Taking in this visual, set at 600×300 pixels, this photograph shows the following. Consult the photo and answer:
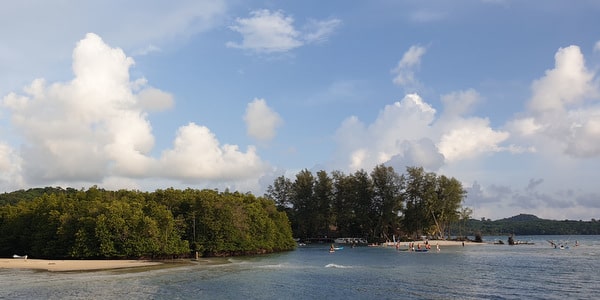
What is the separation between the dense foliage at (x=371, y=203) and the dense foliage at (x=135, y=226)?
50.7 meters

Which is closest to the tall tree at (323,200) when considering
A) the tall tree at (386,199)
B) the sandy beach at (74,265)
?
the tall tree at (386,199)

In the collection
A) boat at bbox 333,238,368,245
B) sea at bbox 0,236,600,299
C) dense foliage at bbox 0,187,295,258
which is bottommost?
sea at bbox 0,236,600,299

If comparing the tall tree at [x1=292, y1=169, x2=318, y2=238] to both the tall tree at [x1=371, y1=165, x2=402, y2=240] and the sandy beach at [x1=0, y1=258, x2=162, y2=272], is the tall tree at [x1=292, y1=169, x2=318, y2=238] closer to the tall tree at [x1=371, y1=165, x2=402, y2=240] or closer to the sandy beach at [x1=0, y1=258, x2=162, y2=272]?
the tall tree at [x1=371, y1=165, x2=402, y2=240]

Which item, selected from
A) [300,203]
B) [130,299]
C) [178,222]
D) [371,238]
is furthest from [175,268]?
[300,203]

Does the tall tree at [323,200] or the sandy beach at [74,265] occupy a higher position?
the tall tree at [323,200]

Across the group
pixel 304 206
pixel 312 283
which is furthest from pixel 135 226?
pixel 304 206

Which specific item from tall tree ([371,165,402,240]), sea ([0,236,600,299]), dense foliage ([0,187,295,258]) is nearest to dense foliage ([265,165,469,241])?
tall tree ([371,165,402,240])

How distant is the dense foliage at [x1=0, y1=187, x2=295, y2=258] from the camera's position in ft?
243

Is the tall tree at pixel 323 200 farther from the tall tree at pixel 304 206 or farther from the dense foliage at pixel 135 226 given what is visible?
the dense foliage at pixel 135 226

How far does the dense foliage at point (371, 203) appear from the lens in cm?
14100

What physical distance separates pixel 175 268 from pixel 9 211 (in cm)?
4839

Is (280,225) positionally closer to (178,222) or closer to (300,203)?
(178,222)

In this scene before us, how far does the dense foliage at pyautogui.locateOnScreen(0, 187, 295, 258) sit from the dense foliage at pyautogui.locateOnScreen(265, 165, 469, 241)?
166 ft

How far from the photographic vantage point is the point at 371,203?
14975 centimetres
